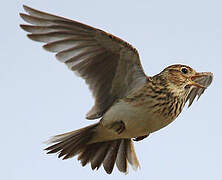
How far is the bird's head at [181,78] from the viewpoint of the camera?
5.93 meters

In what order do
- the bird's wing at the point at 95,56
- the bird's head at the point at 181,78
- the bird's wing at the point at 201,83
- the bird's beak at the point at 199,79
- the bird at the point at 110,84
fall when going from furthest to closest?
the bird's wing at the point at 201,83 < the bird's beak at the point at 199,79 < the bird's head at the point at 181,78 < the bird at the point at 110,84 < the bird's wing at the point at 95,56

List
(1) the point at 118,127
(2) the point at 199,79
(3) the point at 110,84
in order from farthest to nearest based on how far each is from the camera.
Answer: (2) the point at 199,79
(3) the point at 110,84
(1) the point at 118,127

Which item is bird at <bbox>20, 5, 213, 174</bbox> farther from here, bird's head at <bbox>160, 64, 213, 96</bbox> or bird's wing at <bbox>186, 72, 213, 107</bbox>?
bird's wing at <bbox>186, 72, 213, 107</bbox>

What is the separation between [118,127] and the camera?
5625mm

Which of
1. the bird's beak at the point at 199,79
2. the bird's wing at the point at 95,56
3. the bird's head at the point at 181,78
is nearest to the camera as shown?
the bird's wing at the point at 95,56

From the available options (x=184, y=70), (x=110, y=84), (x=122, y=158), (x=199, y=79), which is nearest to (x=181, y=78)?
(x=184, y=70)

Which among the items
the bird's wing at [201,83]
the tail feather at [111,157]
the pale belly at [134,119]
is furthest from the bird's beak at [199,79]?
the tail feather at [111,157]

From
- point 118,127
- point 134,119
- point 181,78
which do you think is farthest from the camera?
point 181,78

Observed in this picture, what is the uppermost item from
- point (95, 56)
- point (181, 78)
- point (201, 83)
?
point (95, 56)

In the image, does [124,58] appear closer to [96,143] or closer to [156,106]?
[156,106]

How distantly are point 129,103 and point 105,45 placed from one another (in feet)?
2.32

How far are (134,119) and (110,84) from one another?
0.58 meters

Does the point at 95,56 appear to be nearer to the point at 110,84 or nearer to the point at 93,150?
the point at 110,84

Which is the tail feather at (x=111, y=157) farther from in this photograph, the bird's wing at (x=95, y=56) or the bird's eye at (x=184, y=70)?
the bird's eye at (x=184, y=70)
